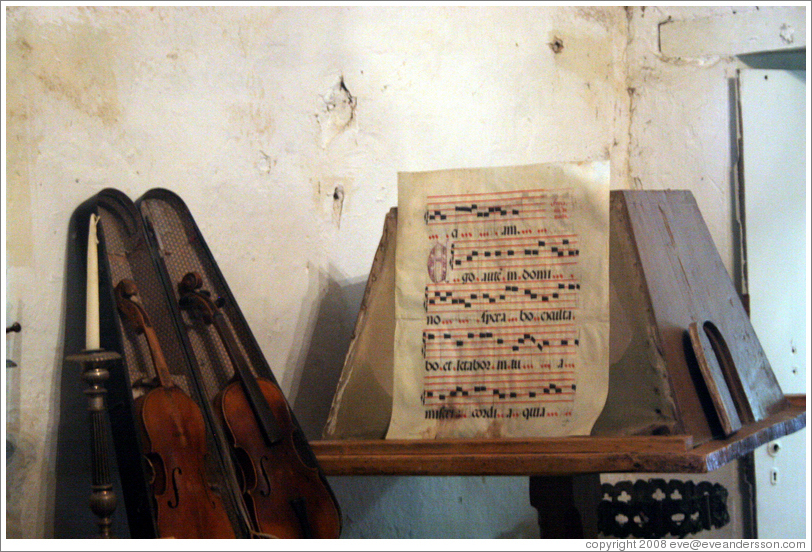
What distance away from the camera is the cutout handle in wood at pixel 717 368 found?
40.5 inches

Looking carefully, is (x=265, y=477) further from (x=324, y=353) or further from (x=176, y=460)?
(x=324, y=353)

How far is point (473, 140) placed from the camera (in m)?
1.71

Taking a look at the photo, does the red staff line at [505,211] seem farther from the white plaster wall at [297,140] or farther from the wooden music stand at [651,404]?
the white plaster wall at [297,140]

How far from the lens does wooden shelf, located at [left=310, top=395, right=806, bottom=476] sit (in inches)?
35.8

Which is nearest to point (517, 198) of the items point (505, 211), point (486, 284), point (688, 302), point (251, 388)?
point (505, 211)

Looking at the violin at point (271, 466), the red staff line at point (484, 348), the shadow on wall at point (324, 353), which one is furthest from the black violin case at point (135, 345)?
the red staff line at point (484, 348)

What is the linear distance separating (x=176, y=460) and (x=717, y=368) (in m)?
0.90

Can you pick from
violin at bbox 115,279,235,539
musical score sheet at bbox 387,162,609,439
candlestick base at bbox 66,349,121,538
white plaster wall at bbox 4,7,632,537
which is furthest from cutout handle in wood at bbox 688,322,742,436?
candlestick base at bbox 66,349,121,538

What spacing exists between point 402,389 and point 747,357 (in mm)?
658

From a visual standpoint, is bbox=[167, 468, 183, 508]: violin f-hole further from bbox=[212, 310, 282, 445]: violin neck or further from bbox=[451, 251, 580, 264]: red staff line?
bbox=[451, 251, 580, 264]: red staff line

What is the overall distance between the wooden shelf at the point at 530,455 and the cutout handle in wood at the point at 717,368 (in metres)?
0.03

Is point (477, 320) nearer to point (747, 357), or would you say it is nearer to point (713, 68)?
point (747, 357)

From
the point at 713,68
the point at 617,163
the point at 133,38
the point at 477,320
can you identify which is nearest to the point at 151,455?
the point at 477,320

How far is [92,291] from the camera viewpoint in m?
1.18
